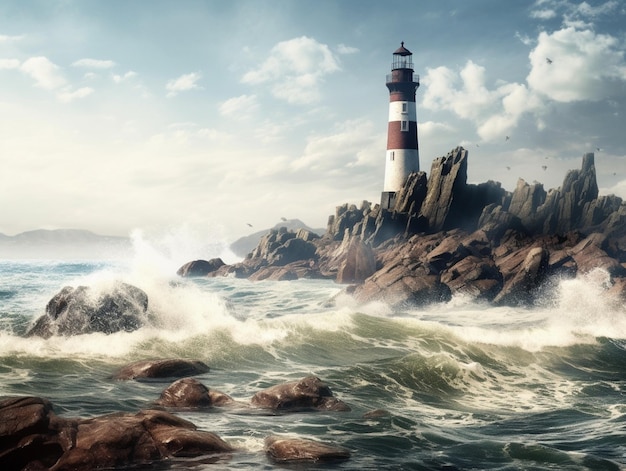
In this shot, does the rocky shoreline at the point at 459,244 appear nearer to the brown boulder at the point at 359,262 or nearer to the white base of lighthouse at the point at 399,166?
the brown boulder at the point at 359,262

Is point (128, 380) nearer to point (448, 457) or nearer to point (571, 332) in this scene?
point (448, 457)

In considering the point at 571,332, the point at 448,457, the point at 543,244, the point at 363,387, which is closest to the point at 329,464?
the point at 448,457

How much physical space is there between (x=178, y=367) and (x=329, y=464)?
337 inches

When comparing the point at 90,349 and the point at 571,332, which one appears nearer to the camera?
the point at 90,349

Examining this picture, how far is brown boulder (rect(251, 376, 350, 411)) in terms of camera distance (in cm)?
1395

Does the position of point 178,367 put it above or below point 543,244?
below

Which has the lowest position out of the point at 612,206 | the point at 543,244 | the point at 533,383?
the point at 533,383

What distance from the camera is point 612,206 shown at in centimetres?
6109

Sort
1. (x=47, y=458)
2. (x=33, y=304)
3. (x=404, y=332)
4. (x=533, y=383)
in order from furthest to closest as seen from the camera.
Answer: (x=33, y=304) → (x=404, y=332) → (x=533, y=383) → (x=47, y=458)

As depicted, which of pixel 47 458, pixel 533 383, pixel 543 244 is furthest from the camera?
pixel 543 244

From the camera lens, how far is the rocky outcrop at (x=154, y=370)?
16.5 meters

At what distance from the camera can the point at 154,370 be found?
1667cm

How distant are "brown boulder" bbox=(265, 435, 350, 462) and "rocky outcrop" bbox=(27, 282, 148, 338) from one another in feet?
43.8

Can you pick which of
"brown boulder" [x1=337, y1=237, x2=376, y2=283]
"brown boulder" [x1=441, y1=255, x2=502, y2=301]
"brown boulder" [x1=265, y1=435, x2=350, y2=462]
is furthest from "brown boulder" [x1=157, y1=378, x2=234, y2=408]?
"brown boulder" [x1=337, y1=237, x2=376, y2=283]
